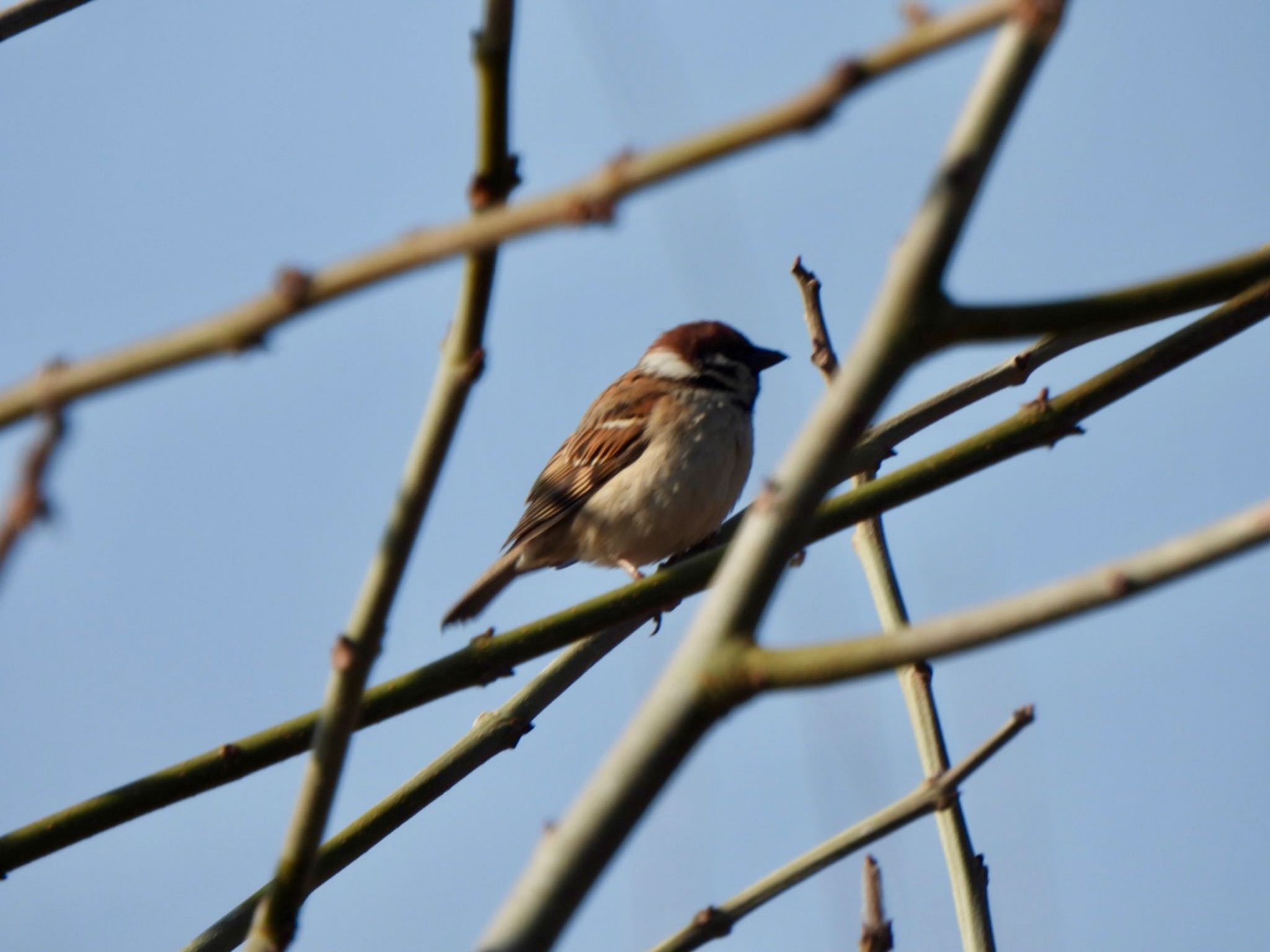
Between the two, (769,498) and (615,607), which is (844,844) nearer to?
(615,607)

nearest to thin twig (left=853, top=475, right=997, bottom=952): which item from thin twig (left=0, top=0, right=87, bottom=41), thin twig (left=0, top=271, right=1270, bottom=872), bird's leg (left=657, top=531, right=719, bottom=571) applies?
thin twig (left=0, top=271, right=1270, bottom=872)

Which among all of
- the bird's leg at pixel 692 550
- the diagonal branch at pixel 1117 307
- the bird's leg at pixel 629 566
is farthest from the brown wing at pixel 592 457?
the diagonal branch at pixel 1117 307

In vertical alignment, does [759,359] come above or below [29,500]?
above

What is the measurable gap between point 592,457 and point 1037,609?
416 centimetres

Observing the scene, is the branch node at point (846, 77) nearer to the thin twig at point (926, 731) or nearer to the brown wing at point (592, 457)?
the thin twig at point (926, 731)

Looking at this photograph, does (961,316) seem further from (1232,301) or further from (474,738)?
(474,738)

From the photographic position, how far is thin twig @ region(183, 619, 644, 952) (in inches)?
80.1

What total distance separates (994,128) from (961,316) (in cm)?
16

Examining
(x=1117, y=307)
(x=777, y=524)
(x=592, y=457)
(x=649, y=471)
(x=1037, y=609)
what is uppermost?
(x=592, y=457)

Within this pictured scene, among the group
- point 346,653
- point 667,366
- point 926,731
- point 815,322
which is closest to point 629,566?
point 667,366

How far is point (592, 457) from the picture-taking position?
5270 millimetres

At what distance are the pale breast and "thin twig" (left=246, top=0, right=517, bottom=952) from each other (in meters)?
3.45

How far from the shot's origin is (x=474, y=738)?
90.9 inches

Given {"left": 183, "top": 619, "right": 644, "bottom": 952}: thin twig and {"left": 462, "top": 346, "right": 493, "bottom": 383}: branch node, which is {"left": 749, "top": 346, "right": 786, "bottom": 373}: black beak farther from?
{"left": 462, "top": 346, "right": 493, "bottom": 383}: branch node
